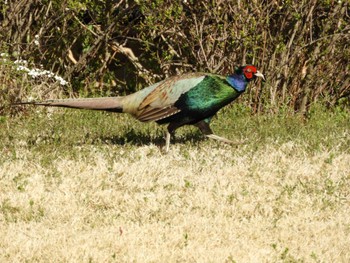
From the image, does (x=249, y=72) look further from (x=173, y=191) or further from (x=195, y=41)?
(x=195, y=41)

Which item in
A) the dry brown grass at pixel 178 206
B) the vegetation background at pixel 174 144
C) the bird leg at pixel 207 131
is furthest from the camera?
the bird leg at pixel 207 131

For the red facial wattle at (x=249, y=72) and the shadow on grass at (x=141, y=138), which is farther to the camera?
the shadow on grass at (x=141, y=138)

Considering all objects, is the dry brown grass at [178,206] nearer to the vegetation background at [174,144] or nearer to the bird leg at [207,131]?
the vegetation background at [174,144]

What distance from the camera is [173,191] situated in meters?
7.16

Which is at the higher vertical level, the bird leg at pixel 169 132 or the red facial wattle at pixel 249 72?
the red facial wattle at pixel 249 72

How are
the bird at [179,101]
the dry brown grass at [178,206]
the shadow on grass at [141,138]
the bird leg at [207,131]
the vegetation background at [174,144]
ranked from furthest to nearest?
the shadow on grass at [141,138] < the bird leg at [207,131] < the bird at [179,101] < the vegetation background at [174,144] < the dry brown grass at [178,206]

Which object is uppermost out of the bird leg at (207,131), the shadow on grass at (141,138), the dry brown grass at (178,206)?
the dry brown grass at (178,206)

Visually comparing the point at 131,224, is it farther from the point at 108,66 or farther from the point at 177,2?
the point at 108,66

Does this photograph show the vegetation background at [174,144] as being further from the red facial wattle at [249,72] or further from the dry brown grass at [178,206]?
the red facial wattle at [249,72]

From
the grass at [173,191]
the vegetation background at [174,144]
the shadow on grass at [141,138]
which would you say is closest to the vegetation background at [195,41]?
the vegetation background at [174,144]

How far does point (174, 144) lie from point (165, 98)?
0.65 meters

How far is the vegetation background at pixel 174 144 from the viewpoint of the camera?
6.04 meters

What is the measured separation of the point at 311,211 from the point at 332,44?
4033mm

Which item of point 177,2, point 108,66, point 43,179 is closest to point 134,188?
point 43,179
